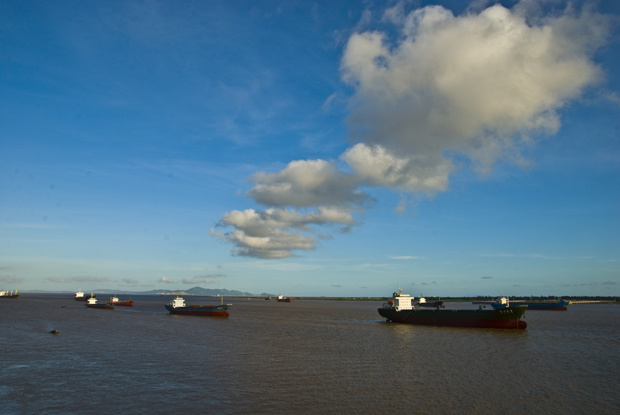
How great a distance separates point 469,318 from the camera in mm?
68938

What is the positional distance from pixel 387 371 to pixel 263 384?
397 inches

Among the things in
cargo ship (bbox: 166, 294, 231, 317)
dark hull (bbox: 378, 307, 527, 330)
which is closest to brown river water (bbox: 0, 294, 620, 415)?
dark hull (bbox: 378, 307, 527, 330)

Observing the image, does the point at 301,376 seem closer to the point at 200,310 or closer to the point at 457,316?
the point at 457,316

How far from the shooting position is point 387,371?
3133 centimetres

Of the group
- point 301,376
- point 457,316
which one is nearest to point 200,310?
point 457,316

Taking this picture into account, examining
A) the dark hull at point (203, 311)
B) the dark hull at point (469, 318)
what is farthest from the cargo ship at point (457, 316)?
the dark hull at point (203, 311)

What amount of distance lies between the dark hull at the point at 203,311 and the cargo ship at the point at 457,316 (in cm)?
3537

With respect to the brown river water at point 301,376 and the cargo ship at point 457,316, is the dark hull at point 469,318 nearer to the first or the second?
the cargo ship at point 457,316

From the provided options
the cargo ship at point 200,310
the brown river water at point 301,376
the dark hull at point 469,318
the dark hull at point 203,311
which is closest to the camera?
the brown river water at point 301,376

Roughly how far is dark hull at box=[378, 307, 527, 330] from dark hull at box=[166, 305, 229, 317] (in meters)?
38.6

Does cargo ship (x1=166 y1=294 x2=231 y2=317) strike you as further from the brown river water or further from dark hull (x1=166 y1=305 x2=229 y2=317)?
the brown river water

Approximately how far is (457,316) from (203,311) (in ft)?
181

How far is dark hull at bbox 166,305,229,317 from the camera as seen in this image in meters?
92.6

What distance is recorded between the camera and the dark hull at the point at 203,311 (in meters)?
92.6
